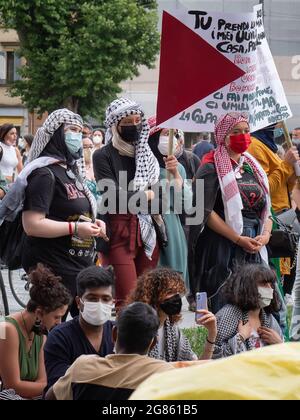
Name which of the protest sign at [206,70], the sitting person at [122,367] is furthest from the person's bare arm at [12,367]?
the protest sign at [206,70]

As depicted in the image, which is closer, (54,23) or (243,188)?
(243,188)

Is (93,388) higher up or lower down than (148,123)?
lower down

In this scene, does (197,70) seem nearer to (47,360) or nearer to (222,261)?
(222,261)

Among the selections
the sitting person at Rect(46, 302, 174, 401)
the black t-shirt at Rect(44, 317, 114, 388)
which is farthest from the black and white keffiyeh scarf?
the sitting person at Rect(46, 302, 174, 401)

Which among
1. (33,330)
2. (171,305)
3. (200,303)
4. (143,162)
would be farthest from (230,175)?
(33,330)

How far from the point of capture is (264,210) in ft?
27.4

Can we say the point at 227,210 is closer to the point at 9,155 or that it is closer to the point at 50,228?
the point at 50,228

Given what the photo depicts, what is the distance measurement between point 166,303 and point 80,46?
3826 cm

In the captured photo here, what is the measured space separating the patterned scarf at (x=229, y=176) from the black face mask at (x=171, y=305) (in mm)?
1636

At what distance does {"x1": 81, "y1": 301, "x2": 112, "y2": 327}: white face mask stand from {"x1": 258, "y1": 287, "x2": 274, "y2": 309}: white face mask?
42.9 inches

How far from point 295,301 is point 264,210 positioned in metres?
0.63

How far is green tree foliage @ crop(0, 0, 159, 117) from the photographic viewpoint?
1718 inches

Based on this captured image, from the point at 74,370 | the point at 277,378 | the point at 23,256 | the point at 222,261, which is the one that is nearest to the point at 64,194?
the point at 23,256

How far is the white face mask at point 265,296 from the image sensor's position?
7.25 meters
